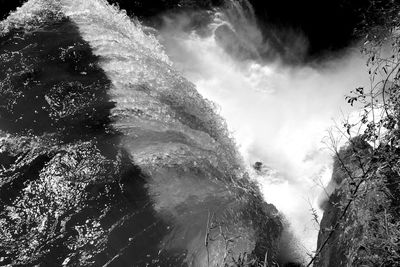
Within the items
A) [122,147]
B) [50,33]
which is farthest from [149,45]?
[122,147]

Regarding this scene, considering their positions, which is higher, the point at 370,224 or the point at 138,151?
the point at 370,224

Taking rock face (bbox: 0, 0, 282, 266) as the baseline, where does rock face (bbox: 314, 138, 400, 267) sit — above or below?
above

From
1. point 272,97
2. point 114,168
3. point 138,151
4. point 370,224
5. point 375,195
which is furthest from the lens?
point 272,97

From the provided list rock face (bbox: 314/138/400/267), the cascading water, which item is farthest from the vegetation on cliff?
the cascading water

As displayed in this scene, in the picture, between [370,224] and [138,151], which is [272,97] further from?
[370,224]

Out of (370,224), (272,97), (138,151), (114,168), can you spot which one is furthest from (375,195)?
(272,97)

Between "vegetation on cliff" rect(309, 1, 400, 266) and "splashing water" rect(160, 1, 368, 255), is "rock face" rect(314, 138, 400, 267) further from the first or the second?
"splashing water" rect(160, 1, 368, 255)

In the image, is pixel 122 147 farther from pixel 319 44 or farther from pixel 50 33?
pixel 319 44

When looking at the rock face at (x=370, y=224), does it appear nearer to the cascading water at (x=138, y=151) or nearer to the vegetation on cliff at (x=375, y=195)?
the vegetation on cliff at (x=375, y=195)

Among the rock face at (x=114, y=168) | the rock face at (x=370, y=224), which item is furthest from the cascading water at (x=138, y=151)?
the rock face at (x=370, y=224)
